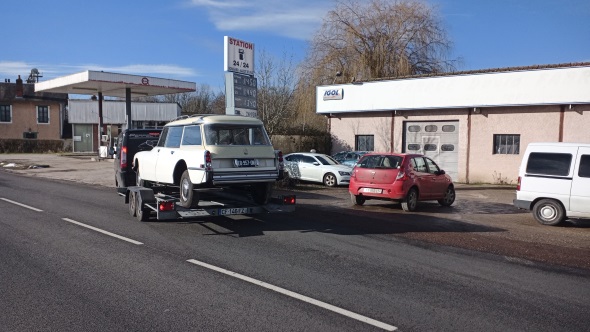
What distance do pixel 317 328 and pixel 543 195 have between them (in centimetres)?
911

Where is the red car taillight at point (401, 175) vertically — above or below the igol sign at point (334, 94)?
below

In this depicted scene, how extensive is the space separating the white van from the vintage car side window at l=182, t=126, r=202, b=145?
26.2 feet

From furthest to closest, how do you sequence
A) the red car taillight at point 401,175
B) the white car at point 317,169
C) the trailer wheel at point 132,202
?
the white car at point 317,169 → the red car taillight at point 401,175 → the trailer wheel at point 132,202

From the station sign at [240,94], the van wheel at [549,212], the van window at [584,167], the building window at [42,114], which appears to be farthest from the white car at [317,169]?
the building window at [42,114]

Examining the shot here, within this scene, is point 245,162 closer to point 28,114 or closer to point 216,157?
point 216,157

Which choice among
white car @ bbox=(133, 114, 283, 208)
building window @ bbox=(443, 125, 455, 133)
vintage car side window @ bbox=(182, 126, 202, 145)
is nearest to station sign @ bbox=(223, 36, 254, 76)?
white car @ bbox=(133, 114, 283, 208)

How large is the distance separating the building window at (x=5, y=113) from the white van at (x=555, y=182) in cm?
5814

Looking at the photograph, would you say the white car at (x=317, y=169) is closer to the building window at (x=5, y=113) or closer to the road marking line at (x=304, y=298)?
the road marking line at (x=304, y=298)

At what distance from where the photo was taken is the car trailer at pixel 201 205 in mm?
8819

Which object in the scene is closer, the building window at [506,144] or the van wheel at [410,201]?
the van wheel at [410,201]

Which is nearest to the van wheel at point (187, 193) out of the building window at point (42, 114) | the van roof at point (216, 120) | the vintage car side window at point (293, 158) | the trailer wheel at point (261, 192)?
the van roof at point (216, 120)

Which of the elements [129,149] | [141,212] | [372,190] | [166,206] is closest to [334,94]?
[372,190]

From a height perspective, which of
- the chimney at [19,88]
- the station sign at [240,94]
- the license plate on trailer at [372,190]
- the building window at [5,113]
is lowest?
the license plate on trailer at [372,190]

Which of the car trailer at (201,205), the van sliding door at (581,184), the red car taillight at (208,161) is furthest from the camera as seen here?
the van sliding door at (581,184)
